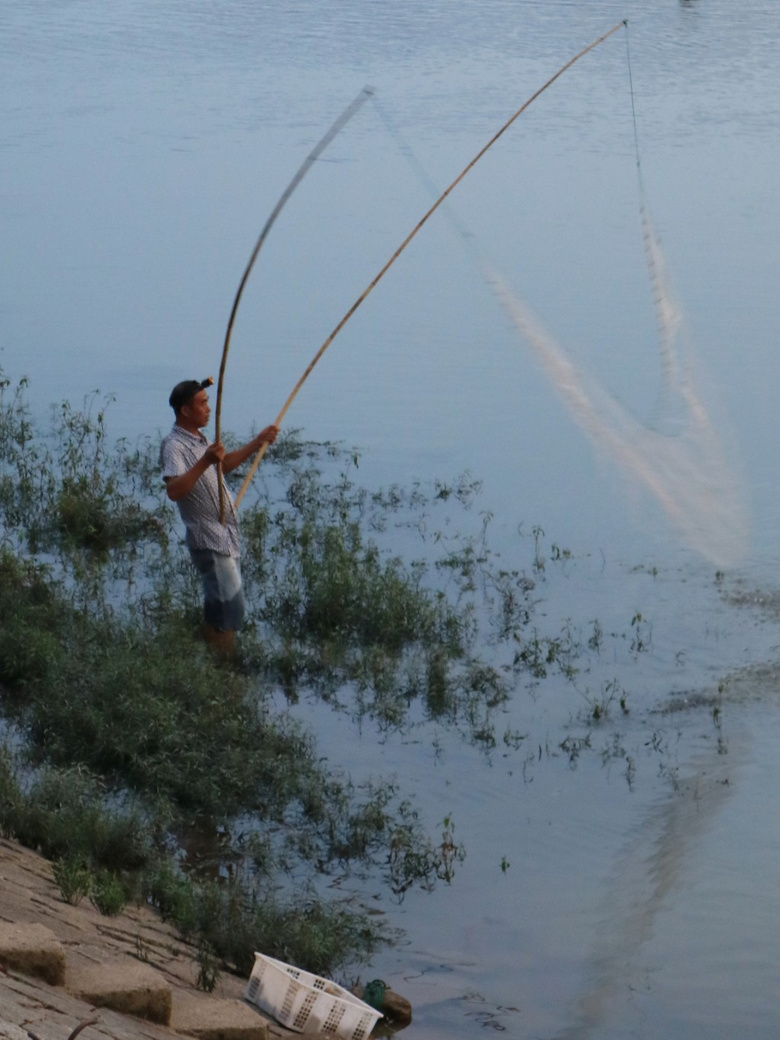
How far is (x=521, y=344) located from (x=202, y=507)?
22.3 feet

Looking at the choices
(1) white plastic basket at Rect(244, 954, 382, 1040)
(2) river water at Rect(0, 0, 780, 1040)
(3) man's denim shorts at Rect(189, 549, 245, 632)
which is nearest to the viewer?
(1) white plastic basket at Rect(244, 954, 382, 1040)

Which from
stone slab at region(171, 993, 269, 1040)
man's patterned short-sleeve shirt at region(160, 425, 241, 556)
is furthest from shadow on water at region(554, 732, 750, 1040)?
man's patterned short-sleeve shirt at region(160, 425, 241, 556)

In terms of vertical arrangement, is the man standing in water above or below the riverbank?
above

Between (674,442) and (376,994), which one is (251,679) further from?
(674,442)

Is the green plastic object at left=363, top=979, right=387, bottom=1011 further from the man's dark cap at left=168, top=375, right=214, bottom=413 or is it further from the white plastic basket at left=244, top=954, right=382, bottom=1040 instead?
the man's dark cap at left=168, top=375, right=214, bottom=413

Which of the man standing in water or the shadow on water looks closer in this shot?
the shadow on water

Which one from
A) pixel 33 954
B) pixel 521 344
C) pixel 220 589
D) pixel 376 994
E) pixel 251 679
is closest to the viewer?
pixel 33 954

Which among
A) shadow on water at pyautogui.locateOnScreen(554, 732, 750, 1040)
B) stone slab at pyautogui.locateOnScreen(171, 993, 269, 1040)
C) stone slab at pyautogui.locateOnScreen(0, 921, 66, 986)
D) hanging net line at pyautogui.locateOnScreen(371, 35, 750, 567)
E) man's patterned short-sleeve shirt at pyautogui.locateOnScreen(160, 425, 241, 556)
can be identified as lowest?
stone slab at pyautogui.locateOnScreen(171, 993, 269, 1040)

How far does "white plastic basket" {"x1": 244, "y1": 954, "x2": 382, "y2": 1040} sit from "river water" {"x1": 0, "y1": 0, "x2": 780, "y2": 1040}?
40cm

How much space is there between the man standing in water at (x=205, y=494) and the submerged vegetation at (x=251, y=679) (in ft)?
0.94

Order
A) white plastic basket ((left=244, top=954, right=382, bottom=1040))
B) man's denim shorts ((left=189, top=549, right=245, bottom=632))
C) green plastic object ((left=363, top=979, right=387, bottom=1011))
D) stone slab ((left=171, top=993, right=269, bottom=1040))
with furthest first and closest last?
1. man's denim shorts ((left=189, top=549, right=245, bottom=632))
2. green plastic object ((left=363, top=979, right=387, bottom=1011))
3. white plastic basket ((left=244, top=954, right=382, bottom=1040))
4. stone slab ((left=171, top=993, right=269, bottom=1040))

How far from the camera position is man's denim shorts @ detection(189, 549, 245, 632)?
646 cm

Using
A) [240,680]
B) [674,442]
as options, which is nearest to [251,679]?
[240,680]

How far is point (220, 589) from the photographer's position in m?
6.50
